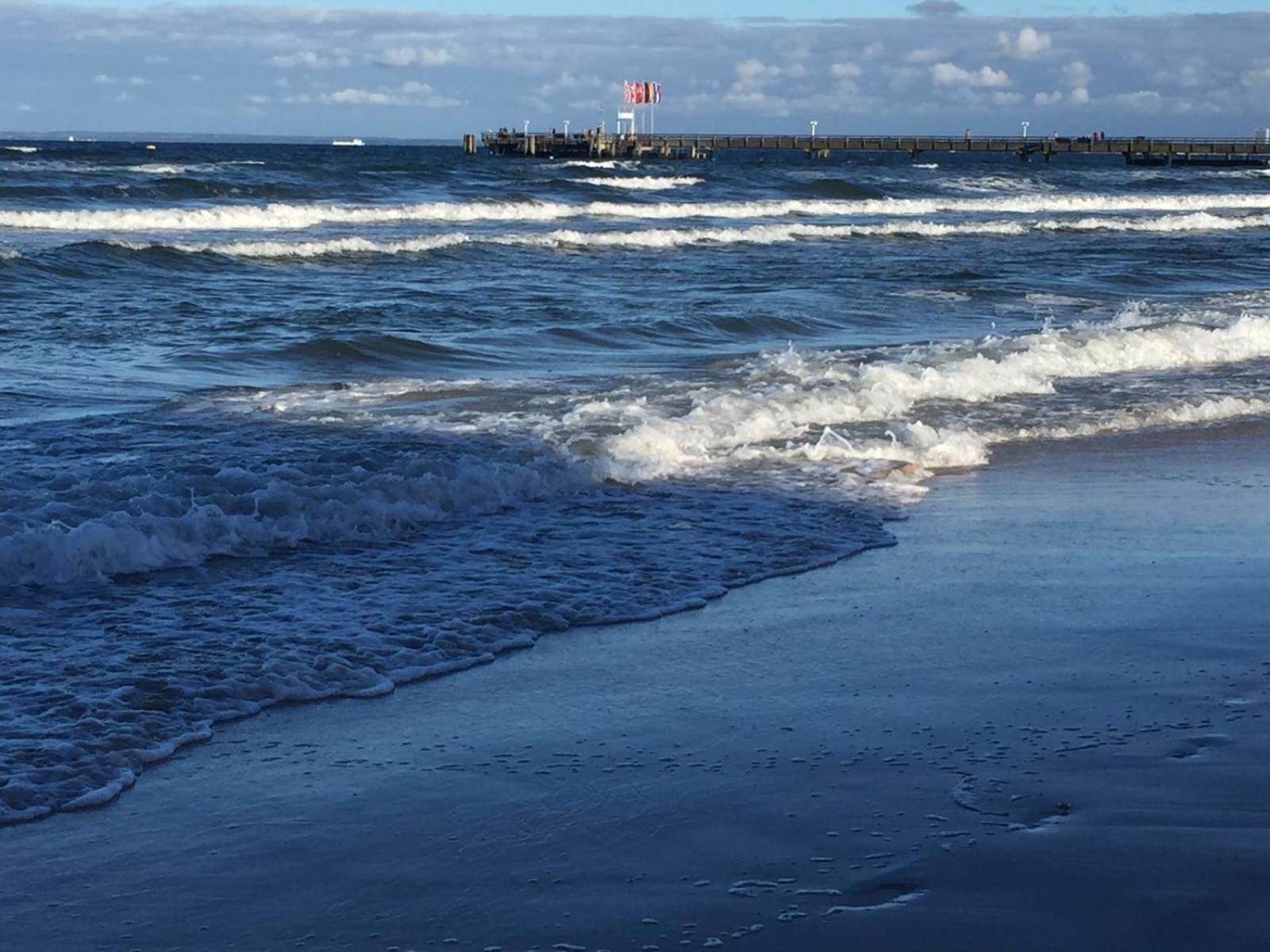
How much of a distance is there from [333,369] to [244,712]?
813 cm

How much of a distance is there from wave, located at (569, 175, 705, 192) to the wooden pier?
91.7 ft

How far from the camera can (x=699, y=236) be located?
97.6 feet

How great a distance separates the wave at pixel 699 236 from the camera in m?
24.9

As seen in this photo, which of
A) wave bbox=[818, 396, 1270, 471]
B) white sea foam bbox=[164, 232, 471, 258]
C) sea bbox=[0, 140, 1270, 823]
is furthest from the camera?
white sea foam bbox=[164, 232, 471, 258]

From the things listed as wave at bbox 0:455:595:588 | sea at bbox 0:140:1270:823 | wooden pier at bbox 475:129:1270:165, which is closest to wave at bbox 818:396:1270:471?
sea at bbox 0:140:1270:823

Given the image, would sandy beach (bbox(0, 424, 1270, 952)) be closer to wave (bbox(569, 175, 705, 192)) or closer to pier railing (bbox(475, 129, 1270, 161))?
wave (bbox(569, 175, 705, 192))

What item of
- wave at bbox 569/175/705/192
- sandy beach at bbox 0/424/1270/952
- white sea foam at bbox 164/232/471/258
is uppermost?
wave at bbox 569/175/705/192

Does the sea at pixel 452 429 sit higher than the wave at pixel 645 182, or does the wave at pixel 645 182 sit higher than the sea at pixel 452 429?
the wave at pixel 645 182

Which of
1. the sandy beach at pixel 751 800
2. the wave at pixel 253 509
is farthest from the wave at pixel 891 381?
the sandy beach at pixel 751 800

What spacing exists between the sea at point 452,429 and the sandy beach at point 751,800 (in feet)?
1.27

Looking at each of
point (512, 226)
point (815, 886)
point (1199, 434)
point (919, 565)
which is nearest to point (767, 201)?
point (512, 226)

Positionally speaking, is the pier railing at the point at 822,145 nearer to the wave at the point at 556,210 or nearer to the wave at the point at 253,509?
the wave at the point at 556,210

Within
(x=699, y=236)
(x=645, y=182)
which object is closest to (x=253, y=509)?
(x=699, y=236)

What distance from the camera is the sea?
5.63 m
